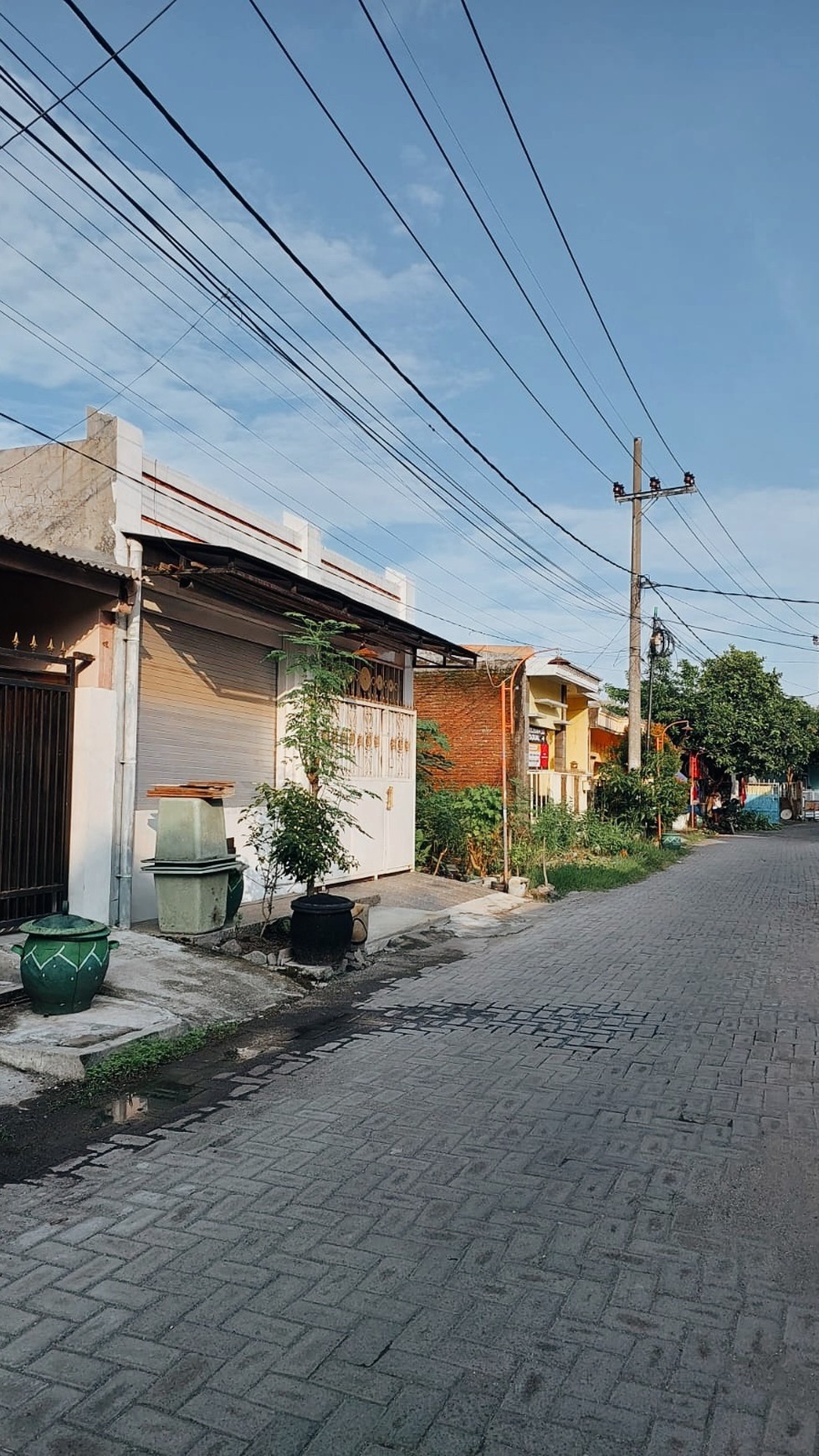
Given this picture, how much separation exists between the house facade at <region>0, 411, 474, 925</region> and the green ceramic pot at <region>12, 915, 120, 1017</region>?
6.75 feet

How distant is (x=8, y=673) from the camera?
9.34m

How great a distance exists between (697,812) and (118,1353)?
43307mm

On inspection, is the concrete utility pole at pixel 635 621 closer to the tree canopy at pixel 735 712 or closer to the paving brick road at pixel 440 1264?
the tree canopy at pixel 735 712

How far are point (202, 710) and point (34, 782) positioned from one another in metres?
2.90

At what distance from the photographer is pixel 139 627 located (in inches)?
409

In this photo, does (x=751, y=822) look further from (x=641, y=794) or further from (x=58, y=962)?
(x=58, y=962)

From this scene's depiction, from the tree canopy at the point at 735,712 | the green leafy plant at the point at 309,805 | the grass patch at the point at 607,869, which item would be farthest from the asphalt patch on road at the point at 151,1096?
the tree canopy at the point at 735,712

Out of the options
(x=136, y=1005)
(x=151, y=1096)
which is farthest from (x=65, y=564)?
(x=151, y=1096)

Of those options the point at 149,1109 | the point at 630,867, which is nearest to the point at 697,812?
the point at 630,867

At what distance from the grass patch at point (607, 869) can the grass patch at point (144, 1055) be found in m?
11.5

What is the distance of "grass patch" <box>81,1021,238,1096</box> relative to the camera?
621 cm

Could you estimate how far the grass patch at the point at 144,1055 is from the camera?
6215 millimetres

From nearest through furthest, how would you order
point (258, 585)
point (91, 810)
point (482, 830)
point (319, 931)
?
point (319, 931)
point (91, 810)
point (258, 585)
point (482, 830)

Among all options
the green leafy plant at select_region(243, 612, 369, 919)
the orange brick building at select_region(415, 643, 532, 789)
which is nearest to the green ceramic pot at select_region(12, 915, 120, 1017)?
the green leafy plant at select_region(243, 612, 369, 919)
